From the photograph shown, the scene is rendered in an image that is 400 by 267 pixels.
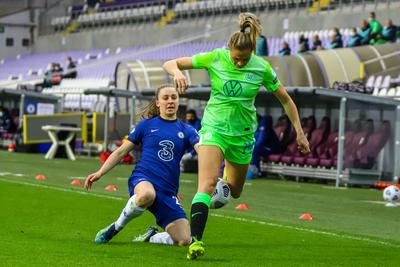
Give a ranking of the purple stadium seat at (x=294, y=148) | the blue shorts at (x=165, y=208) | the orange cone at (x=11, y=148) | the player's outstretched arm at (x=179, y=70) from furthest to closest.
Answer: the orange cone at (x=11, y=148) → the purple stadium seat at (x=294, y=148) → the blue shorts at (x=165, y=208) → the player's outstretched arm at (x=179, y=70)

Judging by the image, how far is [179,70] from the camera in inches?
378

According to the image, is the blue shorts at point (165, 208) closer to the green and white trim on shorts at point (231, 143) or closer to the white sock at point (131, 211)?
the white sock at point (131, 211)

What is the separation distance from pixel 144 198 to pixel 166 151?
561 mm

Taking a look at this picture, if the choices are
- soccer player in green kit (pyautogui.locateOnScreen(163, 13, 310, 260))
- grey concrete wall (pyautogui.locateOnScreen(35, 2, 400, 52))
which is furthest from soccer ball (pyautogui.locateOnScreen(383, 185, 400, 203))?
grey concrete wall (pyautogui.locateOnScreen(35, 2, 400, 52))

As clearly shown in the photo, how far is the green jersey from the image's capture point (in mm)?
9953

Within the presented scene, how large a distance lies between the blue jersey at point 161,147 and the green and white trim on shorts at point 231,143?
0.35 metres

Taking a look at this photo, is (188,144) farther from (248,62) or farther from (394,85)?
(394,85)

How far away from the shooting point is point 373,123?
2311cm

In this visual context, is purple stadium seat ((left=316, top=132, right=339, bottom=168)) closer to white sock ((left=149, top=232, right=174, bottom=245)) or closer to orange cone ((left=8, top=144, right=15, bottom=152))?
orange cone ((left=8, top=144, right=15, bottom=152))

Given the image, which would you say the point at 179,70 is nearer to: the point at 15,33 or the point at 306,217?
the point at 306,217

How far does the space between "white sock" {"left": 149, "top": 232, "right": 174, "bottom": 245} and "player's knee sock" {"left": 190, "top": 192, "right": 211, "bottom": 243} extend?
102 centimetres

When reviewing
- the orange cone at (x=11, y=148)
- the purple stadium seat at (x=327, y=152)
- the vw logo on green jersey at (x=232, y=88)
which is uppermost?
the vw logo on green jersey at (x=232, y=88)

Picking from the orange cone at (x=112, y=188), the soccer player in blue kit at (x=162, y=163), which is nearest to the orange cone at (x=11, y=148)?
the orange cone at (x=112, y=188)

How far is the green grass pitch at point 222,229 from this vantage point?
945 centimetres
